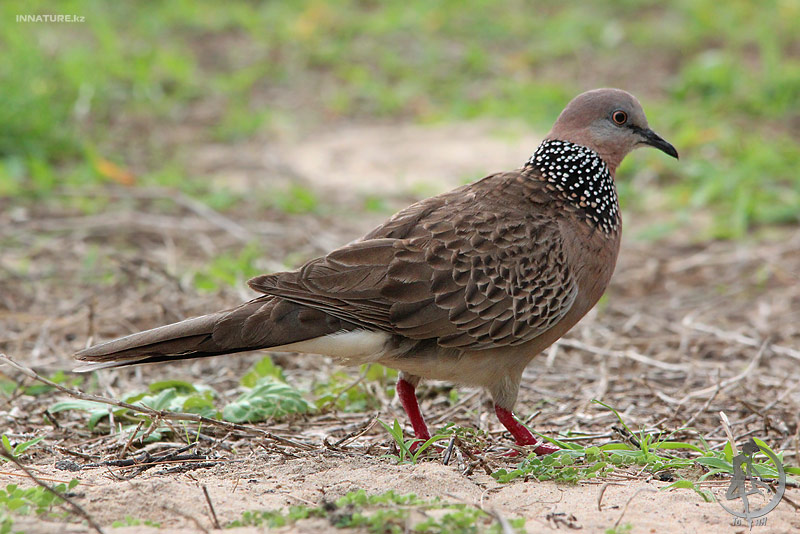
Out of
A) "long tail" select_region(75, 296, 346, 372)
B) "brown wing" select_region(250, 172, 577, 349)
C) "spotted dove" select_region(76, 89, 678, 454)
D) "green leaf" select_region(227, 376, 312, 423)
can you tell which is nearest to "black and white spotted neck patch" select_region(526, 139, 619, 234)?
"spotted dove" select_region(76, 89, 678, 454)

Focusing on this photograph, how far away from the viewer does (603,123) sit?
186 inches

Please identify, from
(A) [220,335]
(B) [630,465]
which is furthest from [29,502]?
(B) [630,465]

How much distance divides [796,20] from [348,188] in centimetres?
627

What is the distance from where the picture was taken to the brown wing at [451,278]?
397cm

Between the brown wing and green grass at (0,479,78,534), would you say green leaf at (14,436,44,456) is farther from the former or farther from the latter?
the brown wing

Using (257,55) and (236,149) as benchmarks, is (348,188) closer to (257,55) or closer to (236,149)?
(236,149)

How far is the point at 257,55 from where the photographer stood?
1155cm

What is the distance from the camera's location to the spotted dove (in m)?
3.88

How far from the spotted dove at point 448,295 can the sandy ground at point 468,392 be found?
0.42 meters

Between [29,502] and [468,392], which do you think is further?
[468,392]

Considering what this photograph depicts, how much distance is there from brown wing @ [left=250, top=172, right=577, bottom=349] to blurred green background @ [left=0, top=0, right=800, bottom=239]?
3414 mm

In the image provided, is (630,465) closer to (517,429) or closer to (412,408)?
(517,429)

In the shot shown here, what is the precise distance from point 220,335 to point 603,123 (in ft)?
6.95

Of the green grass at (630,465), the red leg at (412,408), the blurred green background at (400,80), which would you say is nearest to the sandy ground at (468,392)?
the green grass at (630,465)
